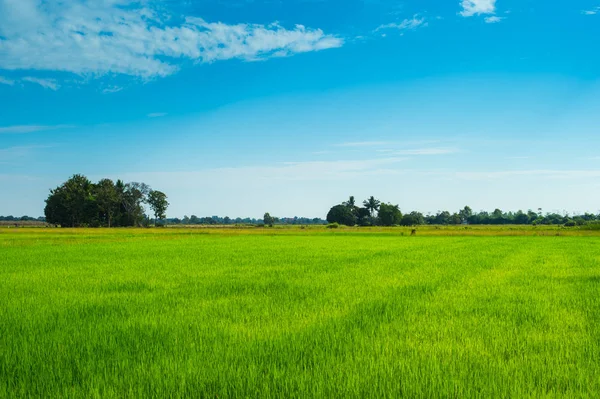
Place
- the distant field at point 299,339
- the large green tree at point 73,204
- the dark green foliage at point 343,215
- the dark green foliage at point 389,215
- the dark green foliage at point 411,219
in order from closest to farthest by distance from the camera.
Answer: the distant field at point 299,339 → the large green tree at point 73,204 → the dark green foliage at point 389,215 → the dark green foliage at point 343,215 → the dark green foliage at point 411,219

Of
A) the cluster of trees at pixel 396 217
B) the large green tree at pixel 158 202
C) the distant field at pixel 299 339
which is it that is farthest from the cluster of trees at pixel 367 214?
the distant field at pixel 299 339

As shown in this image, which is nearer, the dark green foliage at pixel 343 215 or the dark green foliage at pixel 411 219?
the dark green foliage at pixel 343 215

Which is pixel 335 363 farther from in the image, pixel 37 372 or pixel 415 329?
pixel 37 372

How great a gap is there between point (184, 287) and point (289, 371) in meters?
6.62

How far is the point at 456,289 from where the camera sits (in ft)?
33.3

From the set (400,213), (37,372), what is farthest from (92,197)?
(37,372)

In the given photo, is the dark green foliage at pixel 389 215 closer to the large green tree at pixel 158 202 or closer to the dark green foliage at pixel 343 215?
the dark green foliage at pixel 343 215

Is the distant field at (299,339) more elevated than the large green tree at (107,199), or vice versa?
the large green tree at (107,199)

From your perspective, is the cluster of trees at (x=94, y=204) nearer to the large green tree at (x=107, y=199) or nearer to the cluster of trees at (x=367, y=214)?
the large green tree at (x=107, y=199)

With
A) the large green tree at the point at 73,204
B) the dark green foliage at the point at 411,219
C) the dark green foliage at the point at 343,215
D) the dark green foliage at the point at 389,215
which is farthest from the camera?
the dark green foliage at the point at 411,219

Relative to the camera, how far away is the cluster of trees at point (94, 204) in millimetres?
90500

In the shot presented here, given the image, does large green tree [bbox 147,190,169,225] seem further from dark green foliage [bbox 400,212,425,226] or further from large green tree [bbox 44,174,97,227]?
dark green foliage [bbox 400,212,425,226]

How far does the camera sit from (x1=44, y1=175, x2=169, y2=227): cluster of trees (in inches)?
3563

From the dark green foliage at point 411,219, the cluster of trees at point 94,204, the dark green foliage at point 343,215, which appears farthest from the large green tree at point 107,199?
the dark green foliage at point 411,219
